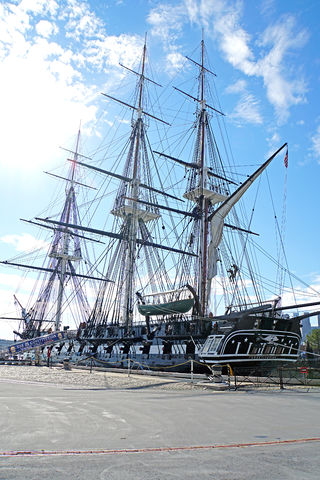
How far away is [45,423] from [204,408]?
4032 millimetres

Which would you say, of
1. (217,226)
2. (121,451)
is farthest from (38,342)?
(121,451)

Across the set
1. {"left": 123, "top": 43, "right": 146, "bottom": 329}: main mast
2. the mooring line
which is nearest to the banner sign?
{"left": 123, "top": 43, "right": 146, "bottom": 329}: main mast

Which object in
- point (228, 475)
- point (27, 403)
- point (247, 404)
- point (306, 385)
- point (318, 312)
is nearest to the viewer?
point (228, 475)

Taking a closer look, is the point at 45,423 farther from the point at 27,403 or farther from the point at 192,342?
the point at 192,342

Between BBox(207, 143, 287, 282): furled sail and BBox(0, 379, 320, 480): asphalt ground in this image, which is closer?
BBox(0, 379, 320, 480): asphalt ground

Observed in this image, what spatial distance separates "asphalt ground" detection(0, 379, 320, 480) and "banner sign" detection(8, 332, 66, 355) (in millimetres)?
27771

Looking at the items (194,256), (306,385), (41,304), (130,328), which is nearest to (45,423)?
(306,385)

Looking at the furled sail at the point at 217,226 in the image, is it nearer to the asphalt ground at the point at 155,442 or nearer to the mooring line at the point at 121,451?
the asphalt ground at the point at 155,442

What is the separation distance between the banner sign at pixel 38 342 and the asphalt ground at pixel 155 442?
27.8 meters

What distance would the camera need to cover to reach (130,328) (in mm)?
36344

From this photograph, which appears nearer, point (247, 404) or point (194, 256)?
point (247, 404)

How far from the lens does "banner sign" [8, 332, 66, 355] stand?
35219mm

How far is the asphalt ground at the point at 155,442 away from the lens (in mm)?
3852

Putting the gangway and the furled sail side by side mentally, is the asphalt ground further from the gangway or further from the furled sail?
the gangway
